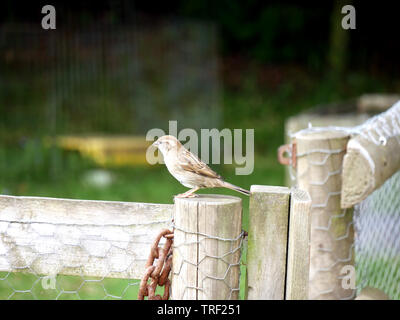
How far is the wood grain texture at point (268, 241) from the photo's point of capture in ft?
6.07

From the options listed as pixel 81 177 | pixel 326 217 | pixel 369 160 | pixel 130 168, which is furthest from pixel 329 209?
pixel 130 168

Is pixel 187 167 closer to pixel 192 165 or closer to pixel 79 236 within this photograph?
pixel 192 165

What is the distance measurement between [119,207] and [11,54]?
10181mm

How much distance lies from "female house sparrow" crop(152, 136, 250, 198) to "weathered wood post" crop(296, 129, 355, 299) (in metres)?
0.54

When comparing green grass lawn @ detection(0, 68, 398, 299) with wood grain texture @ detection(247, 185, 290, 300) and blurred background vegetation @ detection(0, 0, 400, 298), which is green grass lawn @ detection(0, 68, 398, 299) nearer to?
blurred background vegetation @ detection(0, 0, 400, 298)

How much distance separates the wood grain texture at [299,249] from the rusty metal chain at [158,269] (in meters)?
0.39

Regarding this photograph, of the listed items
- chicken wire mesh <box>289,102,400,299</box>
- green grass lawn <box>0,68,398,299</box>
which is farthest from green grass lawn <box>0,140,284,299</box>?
chicken wire mesh <box>289,102,400,299</box>

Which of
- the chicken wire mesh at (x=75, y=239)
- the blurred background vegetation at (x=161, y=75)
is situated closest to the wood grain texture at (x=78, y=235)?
the chicken wire mesh at (x=75, y=239)

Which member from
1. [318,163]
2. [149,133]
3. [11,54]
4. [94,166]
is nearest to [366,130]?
[318,163]

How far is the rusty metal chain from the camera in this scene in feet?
6.11

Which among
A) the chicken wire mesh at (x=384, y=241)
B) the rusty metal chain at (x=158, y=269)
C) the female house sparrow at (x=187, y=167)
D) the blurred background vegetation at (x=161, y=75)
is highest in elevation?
the blurred background vegetation at (x=161, y=75)

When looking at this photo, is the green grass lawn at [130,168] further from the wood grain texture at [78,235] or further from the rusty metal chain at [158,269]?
the rusty metal chain at [158,269]

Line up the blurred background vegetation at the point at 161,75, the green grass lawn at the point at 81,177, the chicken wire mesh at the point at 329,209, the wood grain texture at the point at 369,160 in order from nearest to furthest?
the wood grain texture at the point at 369,160, the chicken wire mesh at the point at 329,209, the green grass lawn at the point at 81,177, the blurred background vegetation at the point at 161,75

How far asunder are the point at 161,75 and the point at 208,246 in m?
10.2
